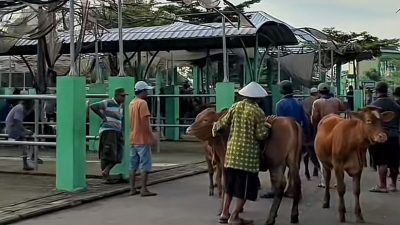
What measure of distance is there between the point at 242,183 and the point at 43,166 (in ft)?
24.9

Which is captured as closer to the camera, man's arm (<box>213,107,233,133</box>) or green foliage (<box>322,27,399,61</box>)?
man's arm (<box>213,107,233,133</box>)

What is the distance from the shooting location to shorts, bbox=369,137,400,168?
11.7 metres

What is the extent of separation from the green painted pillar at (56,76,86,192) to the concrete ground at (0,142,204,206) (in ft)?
1.46

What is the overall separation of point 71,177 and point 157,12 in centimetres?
1347

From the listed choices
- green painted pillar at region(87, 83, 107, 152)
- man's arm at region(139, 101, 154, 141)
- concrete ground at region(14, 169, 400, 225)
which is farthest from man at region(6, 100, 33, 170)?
man's arm at region(139, 101, 154, 141)

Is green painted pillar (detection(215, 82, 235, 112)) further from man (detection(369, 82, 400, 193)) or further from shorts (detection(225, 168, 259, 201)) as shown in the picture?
shorts (detection(225, 168, 259, 201))

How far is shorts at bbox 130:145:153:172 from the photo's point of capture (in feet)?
36.1

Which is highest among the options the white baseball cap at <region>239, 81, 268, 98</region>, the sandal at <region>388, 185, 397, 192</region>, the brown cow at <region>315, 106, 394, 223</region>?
the white baseball cap at <region>239, 81, 268, 98</region>

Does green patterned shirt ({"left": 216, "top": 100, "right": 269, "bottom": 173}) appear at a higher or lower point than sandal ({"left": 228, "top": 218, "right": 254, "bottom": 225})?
higher

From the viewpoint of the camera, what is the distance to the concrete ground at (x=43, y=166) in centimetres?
1088

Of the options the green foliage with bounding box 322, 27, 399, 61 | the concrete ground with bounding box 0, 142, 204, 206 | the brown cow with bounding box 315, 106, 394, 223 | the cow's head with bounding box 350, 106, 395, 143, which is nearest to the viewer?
the cow's head with bounding box 350, 106, 395, 143

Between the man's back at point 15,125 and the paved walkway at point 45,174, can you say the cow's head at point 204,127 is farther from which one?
the man's back at point 15,125

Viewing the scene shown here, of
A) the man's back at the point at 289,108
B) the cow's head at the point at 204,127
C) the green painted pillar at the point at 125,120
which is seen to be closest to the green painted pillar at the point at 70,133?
the green painted pillar at the point at 125,120

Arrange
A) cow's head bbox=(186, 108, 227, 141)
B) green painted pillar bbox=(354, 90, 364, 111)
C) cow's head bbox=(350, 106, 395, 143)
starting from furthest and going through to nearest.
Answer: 1. green painted pillar bbox=(354, 90, 364, 111)
2. cow's head bbox=(186, 108, 227, 141)
3. cow's head bbox=(350, 106, 395, 143)
